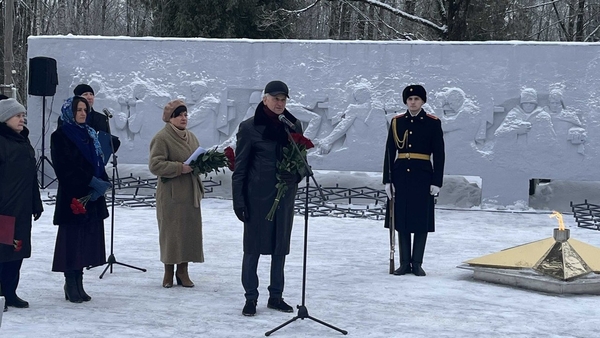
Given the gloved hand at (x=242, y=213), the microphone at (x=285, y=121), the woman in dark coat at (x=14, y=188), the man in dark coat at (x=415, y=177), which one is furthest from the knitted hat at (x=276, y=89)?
the man in dark coat at (x=415, y=177)

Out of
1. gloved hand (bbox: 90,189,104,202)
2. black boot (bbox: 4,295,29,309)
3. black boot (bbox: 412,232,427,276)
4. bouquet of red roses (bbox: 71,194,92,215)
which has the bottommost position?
black boot (bbox: 4,295,29,309)

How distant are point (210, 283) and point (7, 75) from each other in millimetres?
14491

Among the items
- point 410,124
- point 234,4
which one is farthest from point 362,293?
Answer: point 234,4

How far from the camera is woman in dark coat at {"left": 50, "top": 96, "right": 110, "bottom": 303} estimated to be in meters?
6.73

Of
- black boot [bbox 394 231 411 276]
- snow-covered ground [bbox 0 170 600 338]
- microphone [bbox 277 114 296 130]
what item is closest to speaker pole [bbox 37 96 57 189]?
snow-covered ground [bbox 0 170 600 338]

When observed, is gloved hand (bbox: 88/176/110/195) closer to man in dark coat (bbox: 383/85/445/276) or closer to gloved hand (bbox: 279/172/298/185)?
gloved hand (bbox: 279/172/298/185)

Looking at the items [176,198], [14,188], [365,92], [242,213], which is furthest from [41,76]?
[242,213]

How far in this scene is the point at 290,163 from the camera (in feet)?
20.9

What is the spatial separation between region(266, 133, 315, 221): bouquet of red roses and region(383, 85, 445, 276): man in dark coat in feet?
7.28

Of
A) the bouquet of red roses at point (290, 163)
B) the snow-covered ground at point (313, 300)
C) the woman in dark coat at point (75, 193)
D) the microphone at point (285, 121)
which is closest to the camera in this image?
the microphone at point (285, 121)

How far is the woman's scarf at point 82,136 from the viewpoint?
22.2ft

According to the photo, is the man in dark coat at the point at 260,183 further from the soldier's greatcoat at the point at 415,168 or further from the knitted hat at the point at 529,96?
the knitted hat at the point at 529,96

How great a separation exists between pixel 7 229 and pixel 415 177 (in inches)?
146

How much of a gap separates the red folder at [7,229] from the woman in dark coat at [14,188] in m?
0.03
